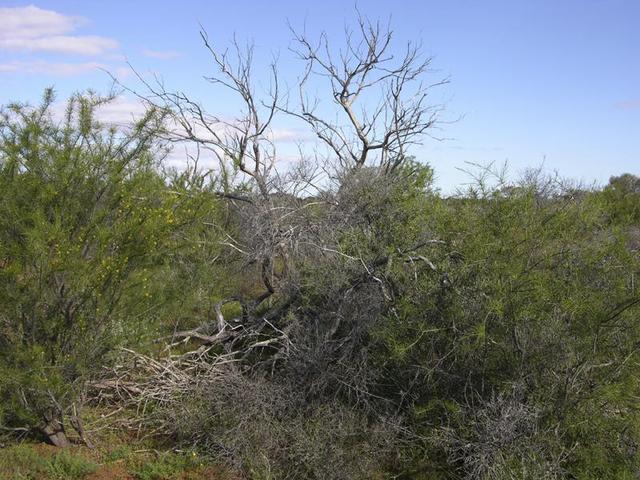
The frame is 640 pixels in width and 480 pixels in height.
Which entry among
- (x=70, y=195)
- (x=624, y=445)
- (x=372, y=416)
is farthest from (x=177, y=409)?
(x=624, y=445)

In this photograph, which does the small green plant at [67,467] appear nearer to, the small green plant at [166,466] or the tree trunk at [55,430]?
the tree trunk at [55,430]

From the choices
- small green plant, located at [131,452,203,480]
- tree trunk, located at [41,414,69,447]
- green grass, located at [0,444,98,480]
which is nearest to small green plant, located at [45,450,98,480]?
green grass, located at [0,444,98,480]

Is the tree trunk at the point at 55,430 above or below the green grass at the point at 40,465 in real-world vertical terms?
above

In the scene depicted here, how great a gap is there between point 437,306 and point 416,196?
67.8 inches

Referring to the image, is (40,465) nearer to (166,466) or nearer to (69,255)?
(166,466)

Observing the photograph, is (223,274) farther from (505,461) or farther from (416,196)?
(505,461)

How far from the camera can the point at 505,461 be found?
6156 millimetres

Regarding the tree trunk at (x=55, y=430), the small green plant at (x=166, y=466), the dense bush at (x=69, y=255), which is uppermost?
the dense bush at (x=69, y=255)

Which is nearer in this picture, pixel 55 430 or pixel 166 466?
pixel 166 466

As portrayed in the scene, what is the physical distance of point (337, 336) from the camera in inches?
316

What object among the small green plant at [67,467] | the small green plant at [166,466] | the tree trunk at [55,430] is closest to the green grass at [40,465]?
the small green plant at [67,467]

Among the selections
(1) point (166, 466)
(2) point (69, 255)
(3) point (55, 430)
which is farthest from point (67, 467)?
(2) point (69, 255)

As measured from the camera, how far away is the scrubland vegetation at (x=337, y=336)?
251 inches

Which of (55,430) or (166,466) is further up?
(55,430)
